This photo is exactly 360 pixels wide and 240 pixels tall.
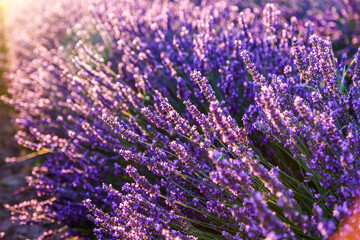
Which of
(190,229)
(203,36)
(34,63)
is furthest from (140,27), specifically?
(190,229)

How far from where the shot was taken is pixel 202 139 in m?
1.62

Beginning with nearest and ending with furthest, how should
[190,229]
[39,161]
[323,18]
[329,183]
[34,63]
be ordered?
1. [329,183]
2. [190,229]
3. [39,161]
4. [323,18]
5. [34,63]

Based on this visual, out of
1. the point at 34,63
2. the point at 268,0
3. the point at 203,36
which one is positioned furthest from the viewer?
the point at 268,0

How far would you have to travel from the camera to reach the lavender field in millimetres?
1295

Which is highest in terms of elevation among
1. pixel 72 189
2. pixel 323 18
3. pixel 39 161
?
pixel 323 18

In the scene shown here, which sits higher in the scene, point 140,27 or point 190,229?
point 140,27

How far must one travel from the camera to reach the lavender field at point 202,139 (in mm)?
1295

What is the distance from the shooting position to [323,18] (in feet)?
14.3

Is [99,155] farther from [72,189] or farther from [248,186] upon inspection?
[248,186]

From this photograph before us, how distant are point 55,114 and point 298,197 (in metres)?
3.48

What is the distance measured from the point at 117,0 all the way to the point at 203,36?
395 cm

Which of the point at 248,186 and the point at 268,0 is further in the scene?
the point at 268,0

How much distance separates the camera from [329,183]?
1417 millimetres

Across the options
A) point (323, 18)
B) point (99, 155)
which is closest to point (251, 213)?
point (99, 155)
